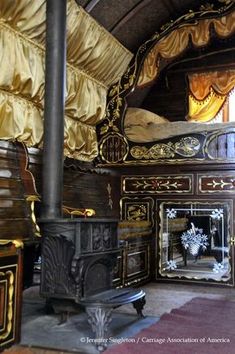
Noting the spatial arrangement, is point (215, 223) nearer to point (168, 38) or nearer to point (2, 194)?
point (168, 38)

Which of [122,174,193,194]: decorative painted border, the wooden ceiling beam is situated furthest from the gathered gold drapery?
[122,174,193,194]: decorative painted border

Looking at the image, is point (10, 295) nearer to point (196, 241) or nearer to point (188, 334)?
point (188, 334)

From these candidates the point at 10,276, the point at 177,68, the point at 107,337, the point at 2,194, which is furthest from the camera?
the point at 177,68

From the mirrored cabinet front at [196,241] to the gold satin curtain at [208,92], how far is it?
7.42 ft

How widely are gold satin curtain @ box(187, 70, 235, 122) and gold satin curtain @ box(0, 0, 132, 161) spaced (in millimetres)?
1861

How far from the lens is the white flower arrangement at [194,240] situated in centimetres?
590

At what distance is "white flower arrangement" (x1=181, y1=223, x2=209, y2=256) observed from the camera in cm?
590

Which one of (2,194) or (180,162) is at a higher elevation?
(180,162)

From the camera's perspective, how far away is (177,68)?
7.84 m

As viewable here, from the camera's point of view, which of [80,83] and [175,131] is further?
[175,131]

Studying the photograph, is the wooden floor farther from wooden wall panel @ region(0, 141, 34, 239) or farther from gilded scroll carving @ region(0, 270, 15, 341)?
gilded scroll carving @ region(0, 270, 15, 341)

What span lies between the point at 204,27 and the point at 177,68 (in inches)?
69.4

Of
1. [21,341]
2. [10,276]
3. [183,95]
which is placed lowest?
[21,341]

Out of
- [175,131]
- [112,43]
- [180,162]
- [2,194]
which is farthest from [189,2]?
[2,194]
